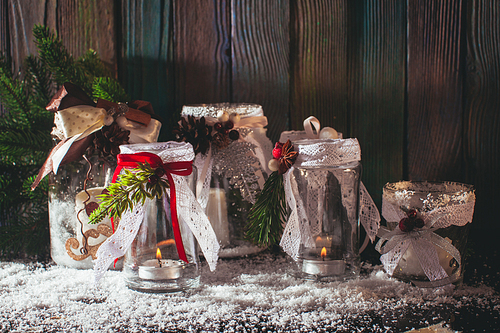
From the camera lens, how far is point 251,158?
36.0 inches

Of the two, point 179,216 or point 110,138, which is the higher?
point 110,138

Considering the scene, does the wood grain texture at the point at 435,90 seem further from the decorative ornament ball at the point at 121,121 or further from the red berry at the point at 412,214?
the decorative ornament ball at the point at 121,121

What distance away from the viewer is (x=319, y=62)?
1105 mm

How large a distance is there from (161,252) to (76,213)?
22cm

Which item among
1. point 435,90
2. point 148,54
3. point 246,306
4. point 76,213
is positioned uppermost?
point 148,54

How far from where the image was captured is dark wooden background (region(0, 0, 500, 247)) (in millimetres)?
1063

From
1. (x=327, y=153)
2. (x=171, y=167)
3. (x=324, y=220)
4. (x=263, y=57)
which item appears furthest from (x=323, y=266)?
(x=263, y=57)

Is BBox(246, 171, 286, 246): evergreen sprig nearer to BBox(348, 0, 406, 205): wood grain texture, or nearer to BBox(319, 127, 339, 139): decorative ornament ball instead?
BBox(319, 127, 339, 139): decorative ornament ball

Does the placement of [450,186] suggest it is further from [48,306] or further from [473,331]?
[48,306]

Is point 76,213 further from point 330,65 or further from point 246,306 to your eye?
point 330,65

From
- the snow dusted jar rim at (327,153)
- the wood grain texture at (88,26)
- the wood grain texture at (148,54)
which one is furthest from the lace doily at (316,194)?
the wood grain texture at (88,26)

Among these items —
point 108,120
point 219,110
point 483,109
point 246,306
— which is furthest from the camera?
point 483,109

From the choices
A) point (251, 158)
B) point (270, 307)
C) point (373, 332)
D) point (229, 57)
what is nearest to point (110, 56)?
point (229, 57)

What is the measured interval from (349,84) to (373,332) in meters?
0.67
